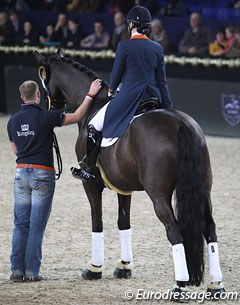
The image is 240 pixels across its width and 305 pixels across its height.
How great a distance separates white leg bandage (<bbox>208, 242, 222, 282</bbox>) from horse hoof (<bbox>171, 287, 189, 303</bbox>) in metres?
0.28

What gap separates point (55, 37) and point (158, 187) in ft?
39.9

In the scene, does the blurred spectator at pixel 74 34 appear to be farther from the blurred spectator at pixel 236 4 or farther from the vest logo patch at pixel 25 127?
the vest logo patch at pixel 25 127

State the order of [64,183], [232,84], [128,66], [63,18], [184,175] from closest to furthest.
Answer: [184,175], [128,66], [64,183], [232,84], [63,18]

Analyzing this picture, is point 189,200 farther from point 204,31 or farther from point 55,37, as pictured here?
point 55,37

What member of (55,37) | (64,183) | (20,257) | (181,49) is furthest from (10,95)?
(20,257)

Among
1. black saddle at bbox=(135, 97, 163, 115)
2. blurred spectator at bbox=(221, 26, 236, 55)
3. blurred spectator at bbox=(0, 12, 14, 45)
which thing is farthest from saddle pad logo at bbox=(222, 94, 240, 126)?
black saddle at bbox=(135, 97, 163, 115)

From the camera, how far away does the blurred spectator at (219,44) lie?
51.4 ft

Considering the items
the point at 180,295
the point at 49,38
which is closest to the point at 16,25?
the point at 49,38

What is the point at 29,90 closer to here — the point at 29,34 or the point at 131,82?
the point at 131,82

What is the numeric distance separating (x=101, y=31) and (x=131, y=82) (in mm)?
10461

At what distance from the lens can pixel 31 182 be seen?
731 centimetres

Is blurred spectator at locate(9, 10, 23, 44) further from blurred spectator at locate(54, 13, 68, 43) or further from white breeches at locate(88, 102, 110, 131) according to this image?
white breeches at locate(88, 102, 110, 131)

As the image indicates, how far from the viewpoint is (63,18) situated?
18.3m

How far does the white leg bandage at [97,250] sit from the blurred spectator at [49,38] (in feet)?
36.0
